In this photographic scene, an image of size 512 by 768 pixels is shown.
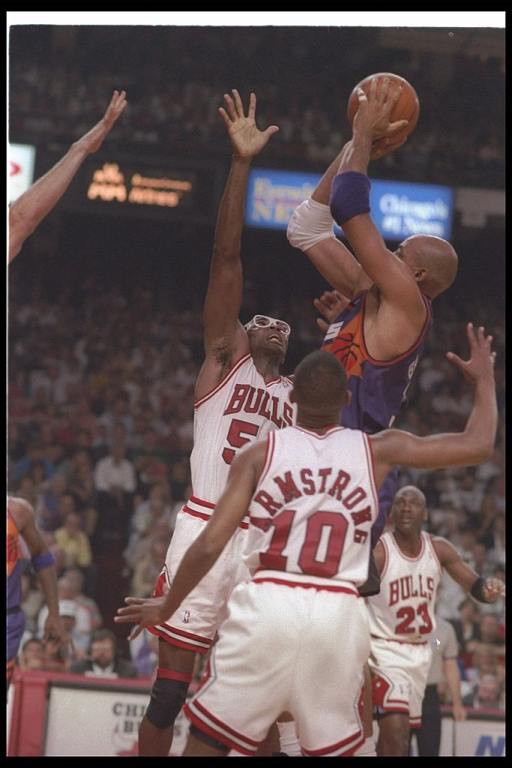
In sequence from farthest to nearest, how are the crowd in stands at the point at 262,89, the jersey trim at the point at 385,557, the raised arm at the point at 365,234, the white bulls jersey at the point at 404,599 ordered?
the crowd in stands at the point at 262,89
the jersey trim at the point at 385,557
the white bulls jersey at the point at 404,599
the raised arm at the point at 365,234

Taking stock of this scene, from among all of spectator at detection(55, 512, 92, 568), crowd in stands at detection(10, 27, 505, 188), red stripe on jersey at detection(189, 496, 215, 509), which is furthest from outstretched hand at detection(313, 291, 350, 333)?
crowd in stands at detection(10, 27, 505, 188)

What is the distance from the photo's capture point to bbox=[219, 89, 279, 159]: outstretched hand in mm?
4684

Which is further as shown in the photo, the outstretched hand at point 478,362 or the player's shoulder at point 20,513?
the player's shoulder at point 20,513

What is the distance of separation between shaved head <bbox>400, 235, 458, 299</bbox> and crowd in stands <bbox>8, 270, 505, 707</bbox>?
16.5 ft

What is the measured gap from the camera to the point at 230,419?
4949 mm

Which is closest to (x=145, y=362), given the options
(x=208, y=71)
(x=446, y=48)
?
(x=208, y=71)

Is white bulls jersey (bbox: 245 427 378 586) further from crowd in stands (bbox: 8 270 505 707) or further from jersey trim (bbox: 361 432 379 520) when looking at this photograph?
crowd in stands (bbox: 8 270 505 707)

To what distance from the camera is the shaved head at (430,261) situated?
4355 mm

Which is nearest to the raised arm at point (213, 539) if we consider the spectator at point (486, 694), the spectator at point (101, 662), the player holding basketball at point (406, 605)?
the player holding basketball at point (406, 605)

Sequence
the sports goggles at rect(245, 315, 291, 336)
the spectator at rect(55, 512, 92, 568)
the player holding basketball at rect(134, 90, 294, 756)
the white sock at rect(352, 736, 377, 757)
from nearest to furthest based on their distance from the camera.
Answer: the white sock at rect(352, 736, 377, 757) < the player holding basketball at rect(134, 90, 294, 756) < the sports goggles at rect(245, 315, 291, 336) < the spectator at rect(55, 512, 92, 568)

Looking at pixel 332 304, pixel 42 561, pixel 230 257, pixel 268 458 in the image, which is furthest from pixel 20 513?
pixel 268 458

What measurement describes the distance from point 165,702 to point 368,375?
164 centimetres

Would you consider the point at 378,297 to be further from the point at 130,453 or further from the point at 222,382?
the point at 130,453

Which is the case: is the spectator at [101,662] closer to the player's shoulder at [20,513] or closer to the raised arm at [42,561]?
the raised arm at [42,561]
